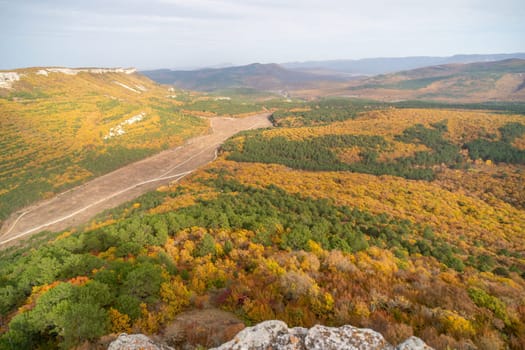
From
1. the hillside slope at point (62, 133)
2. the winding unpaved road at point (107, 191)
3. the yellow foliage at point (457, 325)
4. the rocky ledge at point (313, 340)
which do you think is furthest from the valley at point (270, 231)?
the rocky ledge at point (313, 340)

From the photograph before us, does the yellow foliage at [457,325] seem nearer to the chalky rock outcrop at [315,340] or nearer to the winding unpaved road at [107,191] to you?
the chalky rock outcrop at [315,340]

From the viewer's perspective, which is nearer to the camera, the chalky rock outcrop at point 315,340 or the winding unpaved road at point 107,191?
the chalky rock outcrop at point 315,340

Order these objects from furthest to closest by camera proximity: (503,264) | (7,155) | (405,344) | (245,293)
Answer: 1. (7,155)
2. (503,264)
3. (245,293)
4. (405,344)

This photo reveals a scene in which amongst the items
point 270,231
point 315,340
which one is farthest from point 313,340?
point 270,231

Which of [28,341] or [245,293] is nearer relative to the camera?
[28,341]

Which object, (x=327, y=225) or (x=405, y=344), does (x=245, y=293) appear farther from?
(x=327, y=225)

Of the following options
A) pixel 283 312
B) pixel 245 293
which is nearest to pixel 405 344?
pixel 283 312

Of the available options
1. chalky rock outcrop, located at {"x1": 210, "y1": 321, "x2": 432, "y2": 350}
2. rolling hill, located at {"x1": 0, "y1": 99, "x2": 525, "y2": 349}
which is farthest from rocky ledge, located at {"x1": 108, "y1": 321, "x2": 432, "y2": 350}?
rolling hill, located at {"x1": 0, "y1": 99, "x2": 525, "y2": 349}

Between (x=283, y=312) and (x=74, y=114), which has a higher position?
(x=74, y=114)
